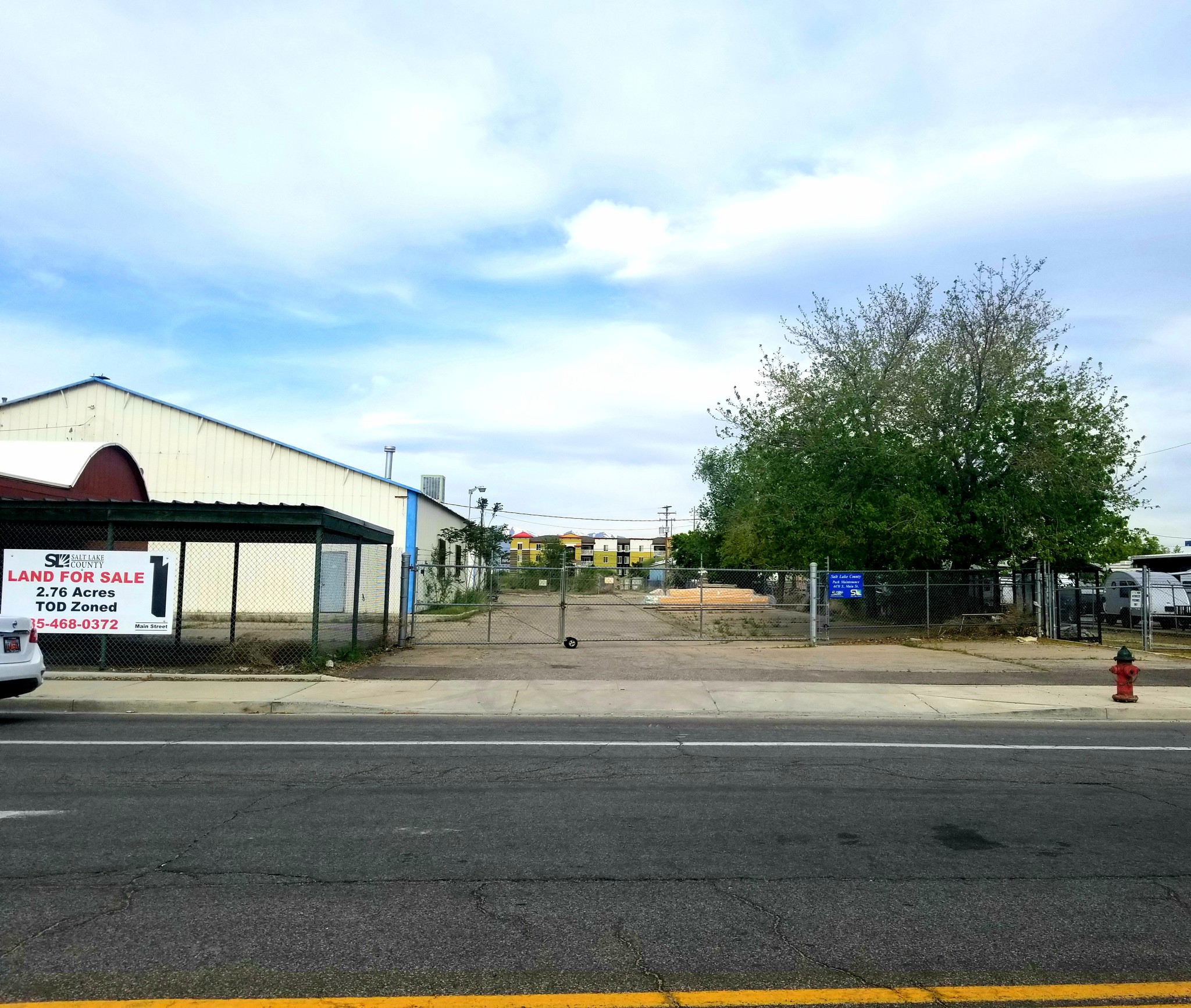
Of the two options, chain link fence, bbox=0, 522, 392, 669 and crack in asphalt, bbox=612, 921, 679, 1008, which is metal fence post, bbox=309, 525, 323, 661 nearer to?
chain link fence, bbox=0, 522, 392, 669

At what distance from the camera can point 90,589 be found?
52.8 ft

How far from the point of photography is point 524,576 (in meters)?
41.6

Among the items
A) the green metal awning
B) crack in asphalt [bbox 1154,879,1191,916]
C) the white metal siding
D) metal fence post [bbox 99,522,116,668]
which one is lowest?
crack in asphalt [bbox 1154,879,1191,916]

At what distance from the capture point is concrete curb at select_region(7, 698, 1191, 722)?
12.6m

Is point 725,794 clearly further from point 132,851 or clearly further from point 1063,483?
point 1063,483

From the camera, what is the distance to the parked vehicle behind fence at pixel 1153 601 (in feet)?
101

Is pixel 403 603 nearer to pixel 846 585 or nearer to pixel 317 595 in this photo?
pixel 317 595

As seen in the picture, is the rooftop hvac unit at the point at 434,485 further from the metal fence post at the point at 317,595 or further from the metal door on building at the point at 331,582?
the metal fence post at the point at 317,595

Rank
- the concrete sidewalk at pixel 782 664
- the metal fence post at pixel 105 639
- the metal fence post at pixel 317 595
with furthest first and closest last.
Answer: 1. the concrete sidewalk at pixel 782 664
2. the metal fence post at pixel 105 639
3. the metal fence post at pixel 317 595

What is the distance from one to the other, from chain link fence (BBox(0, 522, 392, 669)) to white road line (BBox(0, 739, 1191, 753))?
16.4ft

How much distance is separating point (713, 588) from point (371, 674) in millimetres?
28460

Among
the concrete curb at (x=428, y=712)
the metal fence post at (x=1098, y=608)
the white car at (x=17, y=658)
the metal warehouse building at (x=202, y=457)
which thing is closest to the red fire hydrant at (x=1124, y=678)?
the concrete curb at (x=428, y=712)

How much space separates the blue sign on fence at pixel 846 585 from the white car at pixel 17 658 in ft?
56.0

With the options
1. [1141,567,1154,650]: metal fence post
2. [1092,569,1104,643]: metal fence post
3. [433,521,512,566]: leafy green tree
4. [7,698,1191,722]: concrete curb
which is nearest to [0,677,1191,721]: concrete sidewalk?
[7,698,1191,722]: concrete curb
